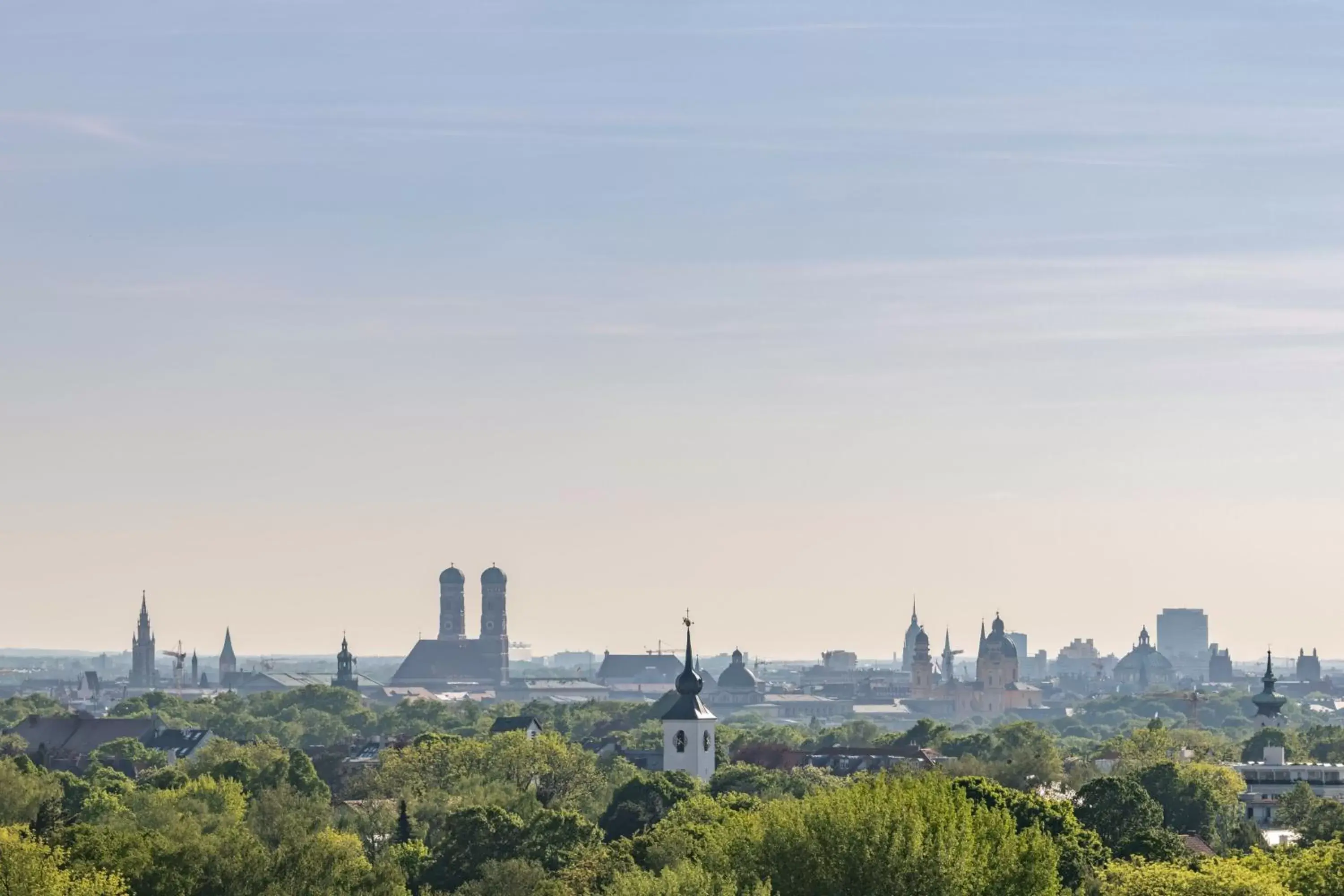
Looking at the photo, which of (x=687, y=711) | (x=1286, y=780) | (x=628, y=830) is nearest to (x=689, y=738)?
(x=687, y=711)

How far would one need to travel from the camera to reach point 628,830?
142 metres

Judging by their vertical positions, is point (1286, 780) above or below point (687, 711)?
below

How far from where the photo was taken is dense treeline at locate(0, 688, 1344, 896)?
276 feet

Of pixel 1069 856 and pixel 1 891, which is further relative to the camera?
pixel 1069 856

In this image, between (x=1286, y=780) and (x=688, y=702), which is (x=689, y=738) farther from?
(x=1286, y=780)

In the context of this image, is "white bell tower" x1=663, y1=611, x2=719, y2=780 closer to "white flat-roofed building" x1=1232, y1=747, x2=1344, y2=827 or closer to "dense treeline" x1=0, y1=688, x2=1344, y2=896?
"dense treeline" x1=0, y1=688, x2=1344, y2=896

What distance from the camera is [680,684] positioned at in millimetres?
174625

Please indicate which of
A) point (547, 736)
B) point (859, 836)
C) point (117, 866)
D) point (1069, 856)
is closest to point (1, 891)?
point (117, 866)

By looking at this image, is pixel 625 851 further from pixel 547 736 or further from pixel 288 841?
pixel 547 736

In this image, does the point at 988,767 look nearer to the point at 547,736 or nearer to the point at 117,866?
the point at 547,736

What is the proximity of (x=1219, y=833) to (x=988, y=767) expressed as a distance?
36.1 meters

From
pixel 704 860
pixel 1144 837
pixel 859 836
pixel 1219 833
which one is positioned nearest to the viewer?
pixel 859 836

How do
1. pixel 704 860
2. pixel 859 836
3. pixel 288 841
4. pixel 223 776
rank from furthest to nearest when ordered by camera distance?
pixel 223 776
pixel 288 841
pixel 704 860
pixel 859 836

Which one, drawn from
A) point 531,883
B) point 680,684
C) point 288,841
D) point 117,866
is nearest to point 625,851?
point 531,883
